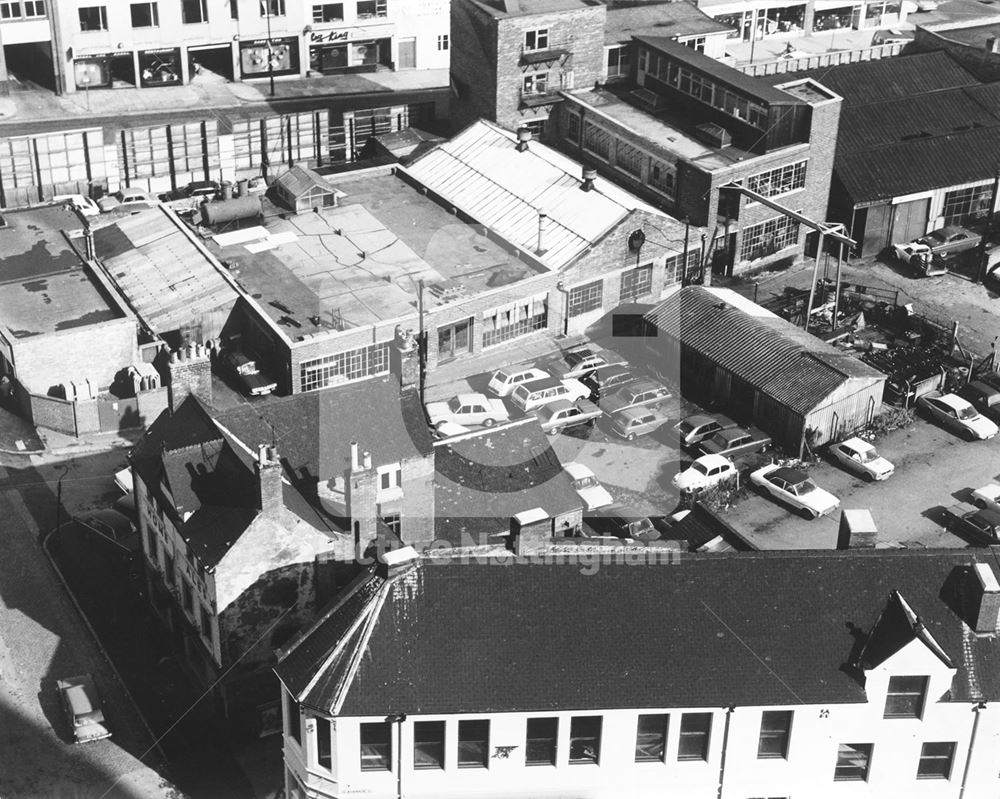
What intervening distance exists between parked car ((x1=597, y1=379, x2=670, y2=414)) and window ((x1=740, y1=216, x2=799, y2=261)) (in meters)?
16.4

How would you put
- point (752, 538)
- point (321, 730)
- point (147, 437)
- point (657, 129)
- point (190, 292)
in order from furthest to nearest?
1. point (657, 129)
2. point (190, 292)
3. point (752, 538)
4. point (147, 437)
5. point (321, 730)

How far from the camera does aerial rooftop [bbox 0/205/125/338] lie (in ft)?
273

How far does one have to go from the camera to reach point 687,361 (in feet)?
281

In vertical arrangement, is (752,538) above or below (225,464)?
below

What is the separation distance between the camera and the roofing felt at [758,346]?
80.4 metres

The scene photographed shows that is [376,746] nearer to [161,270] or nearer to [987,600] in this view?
[987,600]

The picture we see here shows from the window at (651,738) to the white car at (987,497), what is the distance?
105ft

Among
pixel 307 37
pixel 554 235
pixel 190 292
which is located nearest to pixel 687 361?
pixel 554 235

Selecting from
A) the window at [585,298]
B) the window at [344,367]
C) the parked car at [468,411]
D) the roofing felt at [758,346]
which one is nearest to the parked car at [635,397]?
the roofing felt at [758,346]

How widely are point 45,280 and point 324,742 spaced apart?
4660cm

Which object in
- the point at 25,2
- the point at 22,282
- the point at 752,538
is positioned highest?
the point at 25,2

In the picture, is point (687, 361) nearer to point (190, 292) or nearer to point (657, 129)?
point (657, 129)

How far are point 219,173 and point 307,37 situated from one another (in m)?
20.7

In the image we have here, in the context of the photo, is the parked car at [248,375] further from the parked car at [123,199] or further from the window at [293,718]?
the window at [293,718]
